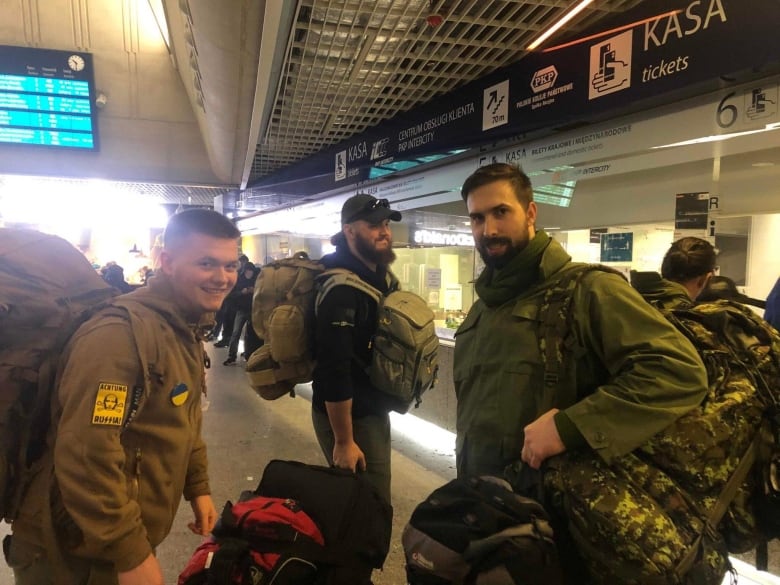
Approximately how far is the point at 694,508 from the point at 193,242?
1413 mm

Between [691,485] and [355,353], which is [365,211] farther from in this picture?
[691,485]

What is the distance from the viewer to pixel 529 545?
1.06 m

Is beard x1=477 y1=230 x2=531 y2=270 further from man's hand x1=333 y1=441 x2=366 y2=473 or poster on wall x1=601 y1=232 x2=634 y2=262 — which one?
poster on wall x1=601 y1=232 x2=634 y2=262

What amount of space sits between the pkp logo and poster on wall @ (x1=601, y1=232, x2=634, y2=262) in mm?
1312

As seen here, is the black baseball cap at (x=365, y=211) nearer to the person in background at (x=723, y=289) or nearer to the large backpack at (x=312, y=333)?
the large backpack at (x=312, y=333)

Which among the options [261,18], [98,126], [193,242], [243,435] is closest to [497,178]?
[193,242]

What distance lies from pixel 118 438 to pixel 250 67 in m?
2.83

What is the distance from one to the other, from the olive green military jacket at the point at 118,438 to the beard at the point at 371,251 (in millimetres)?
926

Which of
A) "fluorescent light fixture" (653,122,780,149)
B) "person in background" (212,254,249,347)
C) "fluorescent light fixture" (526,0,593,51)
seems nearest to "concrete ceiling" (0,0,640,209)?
"fluorescent light fixture" (526,0,593,51)

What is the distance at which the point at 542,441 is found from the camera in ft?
3.98

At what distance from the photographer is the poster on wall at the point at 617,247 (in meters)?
3.68

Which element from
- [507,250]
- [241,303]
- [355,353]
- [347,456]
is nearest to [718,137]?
[507,250]

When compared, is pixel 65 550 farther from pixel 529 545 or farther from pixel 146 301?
pixel 529 545

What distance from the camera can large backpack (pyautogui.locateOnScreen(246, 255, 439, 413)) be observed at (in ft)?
6.53
